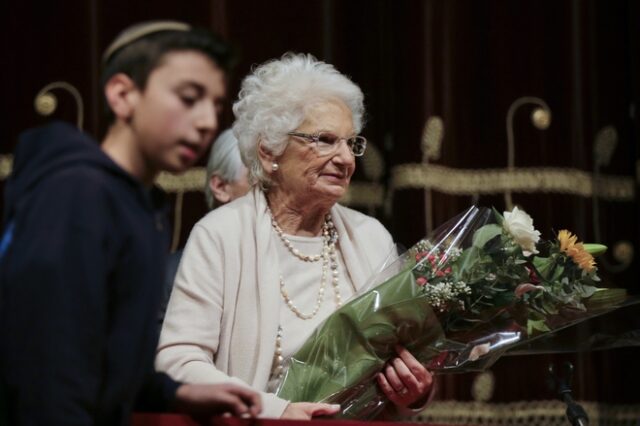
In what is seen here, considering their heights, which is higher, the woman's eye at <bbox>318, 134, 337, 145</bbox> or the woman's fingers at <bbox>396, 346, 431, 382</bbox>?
the woman's eye at <bbox>318, 134, 337, 145</bbox>

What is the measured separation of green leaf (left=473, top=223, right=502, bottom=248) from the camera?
7.53 ft

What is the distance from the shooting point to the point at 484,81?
3877 mm

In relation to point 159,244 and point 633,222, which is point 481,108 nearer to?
point 633,222

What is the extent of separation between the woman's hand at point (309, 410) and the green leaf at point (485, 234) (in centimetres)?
43

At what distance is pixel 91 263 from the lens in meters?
1.38

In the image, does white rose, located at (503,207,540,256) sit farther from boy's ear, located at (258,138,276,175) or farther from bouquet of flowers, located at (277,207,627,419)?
boy's ear, located at (258,138,276,175)

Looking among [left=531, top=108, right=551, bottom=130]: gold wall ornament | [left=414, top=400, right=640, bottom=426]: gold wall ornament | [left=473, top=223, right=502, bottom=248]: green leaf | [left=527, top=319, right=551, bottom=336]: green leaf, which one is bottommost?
[left=414, top=400, right=640, bottom=426]: gold wall ornament

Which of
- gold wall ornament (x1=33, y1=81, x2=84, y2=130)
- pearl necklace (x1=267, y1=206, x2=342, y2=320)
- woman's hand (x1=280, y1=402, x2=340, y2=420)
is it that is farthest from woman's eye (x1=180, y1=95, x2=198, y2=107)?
gold wall ornament (x1=33, y1=81, x2=84, y2=130)

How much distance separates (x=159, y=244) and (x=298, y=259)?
122cm

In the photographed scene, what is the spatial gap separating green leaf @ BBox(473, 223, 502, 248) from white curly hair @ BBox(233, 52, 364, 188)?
1.74 feet

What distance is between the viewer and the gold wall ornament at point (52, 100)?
146 inches

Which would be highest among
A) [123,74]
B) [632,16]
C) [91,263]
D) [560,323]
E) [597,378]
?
[632,16]

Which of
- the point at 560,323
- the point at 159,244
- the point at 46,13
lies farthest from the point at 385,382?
the point at 46,13

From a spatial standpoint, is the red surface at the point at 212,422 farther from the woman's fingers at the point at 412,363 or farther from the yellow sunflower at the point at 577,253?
the yellow sunflower at the point at 577,253
